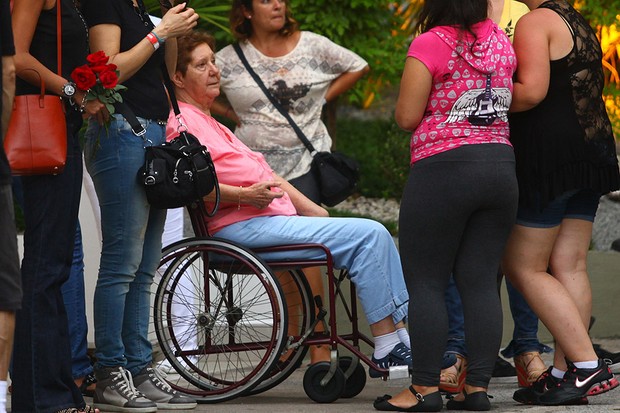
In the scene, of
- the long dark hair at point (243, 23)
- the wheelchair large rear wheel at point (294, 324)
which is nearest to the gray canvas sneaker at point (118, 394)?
the wheelchair large rear wheel at point (294, 324)

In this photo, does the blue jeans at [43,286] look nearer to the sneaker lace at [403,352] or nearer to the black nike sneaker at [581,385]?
the sneaker lace at [403,352]

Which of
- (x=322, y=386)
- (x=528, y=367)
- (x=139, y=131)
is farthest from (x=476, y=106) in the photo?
(x=528, y=367)

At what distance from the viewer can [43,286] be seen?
4805mm

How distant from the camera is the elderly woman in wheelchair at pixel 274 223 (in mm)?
5762

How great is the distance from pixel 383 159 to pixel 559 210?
5.15 meters

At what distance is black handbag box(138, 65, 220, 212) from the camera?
5332 millimetres

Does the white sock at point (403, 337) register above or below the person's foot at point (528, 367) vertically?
above

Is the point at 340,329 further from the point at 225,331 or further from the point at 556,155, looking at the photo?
the point at 556,155

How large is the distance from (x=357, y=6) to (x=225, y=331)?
12.3ft

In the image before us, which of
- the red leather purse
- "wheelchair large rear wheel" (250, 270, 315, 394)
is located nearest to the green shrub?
"wheelchair large rear wheel" (250, 270, 315, 394)

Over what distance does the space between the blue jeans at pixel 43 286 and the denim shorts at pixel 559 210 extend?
1947mm

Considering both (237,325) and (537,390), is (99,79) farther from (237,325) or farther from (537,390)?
(537,390)

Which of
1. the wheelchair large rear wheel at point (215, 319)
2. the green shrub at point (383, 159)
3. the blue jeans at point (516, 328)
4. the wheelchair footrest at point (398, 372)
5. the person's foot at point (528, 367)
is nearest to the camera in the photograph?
the wheelchair footrest at point (398, 372)

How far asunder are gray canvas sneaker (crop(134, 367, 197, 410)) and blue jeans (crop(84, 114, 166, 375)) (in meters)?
0.16
